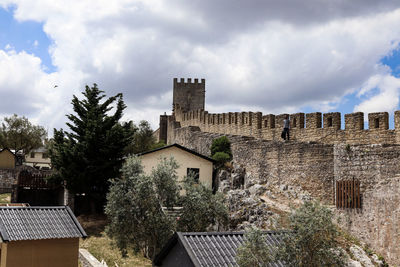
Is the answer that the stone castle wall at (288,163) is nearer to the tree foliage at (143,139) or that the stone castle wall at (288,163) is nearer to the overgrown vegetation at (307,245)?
the overgrown vegetation at (307,245)

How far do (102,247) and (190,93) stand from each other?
41.3 m

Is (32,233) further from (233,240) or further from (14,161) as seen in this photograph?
(14,161)

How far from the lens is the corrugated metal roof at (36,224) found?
16.3 m

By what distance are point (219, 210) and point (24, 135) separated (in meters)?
43.9

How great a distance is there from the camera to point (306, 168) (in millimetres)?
22531

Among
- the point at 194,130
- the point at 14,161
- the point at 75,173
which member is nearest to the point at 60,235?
the point at 75,173

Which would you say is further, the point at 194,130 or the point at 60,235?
the point at 194,130

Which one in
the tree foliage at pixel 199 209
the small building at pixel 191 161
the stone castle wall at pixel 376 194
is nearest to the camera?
the stone castle wall at pixel 376 194

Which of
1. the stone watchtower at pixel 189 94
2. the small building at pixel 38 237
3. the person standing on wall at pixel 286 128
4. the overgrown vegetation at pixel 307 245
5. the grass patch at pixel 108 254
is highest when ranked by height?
the stone watchtower at pixel 189 94

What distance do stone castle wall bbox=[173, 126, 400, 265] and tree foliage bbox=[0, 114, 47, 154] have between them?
3537 centimetres

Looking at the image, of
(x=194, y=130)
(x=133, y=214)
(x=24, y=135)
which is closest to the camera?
(x=133, y=214)

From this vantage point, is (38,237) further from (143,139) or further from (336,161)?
(143,139)

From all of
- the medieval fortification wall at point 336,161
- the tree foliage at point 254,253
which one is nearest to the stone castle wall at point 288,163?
the medieval fortification wall at point 336,161

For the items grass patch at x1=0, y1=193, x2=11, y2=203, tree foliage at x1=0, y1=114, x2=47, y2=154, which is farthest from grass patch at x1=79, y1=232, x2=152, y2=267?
tree foliage at x1=0, y1=114, x2=47, y2=154
